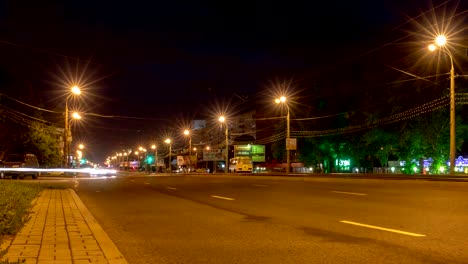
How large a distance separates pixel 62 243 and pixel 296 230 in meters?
4.55

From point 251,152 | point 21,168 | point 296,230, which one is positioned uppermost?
point 251,152

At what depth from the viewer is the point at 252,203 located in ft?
57.3

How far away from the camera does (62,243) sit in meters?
8.86

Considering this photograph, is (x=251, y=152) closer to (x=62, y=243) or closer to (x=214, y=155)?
(x=214, y=155)

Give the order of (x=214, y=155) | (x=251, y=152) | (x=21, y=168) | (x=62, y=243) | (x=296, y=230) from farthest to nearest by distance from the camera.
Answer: (x=214, y=155), (x=251, y=152), (x=21, y=168), (x=296, y=230), (x=62, y=243)

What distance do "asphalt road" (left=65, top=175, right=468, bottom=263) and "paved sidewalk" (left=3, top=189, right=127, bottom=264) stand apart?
0.44m

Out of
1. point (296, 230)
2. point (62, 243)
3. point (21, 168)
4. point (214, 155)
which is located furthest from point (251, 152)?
point (62, 243)

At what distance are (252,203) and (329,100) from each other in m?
65.5

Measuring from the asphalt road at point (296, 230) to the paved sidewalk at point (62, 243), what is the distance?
44cm

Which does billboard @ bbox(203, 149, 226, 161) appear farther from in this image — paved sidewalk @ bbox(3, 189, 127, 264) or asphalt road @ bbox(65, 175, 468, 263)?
paved sidewalk @ bbox(3, 189, 127, 264)

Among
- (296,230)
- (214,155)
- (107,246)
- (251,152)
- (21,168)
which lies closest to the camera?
(107,246)

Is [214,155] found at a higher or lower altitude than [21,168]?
higher

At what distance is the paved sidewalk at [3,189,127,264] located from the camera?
7613 millimetres

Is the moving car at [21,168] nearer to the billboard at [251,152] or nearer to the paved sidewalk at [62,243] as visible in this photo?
the paved sidewalk at [62,243]
